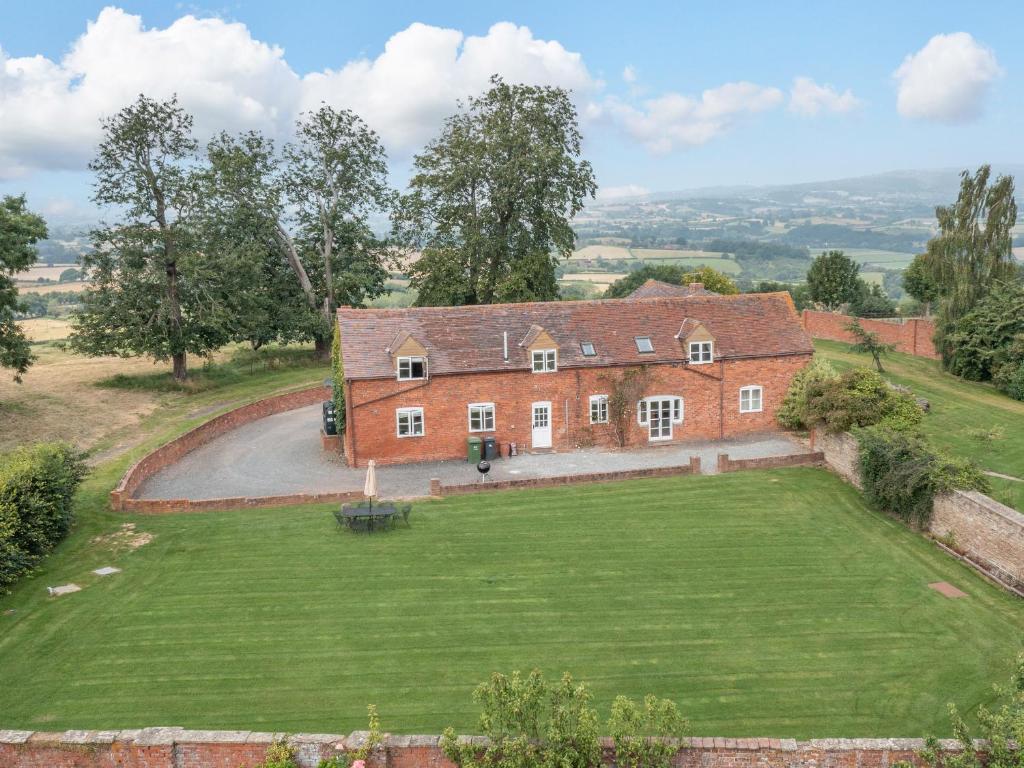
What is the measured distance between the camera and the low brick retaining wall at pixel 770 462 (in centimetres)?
2772

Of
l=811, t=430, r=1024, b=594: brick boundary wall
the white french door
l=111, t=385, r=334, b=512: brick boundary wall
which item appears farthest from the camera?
the white french door

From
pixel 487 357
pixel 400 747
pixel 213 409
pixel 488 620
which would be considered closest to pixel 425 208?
pixel 213 409

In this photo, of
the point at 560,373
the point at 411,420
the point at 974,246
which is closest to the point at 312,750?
the point at 411,420

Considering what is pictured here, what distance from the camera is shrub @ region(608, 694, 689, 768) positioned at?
37.2ft

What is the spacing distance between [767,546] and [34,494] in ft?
Answer: 64.3

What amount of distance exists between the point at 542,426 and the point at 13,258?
79.5 feet

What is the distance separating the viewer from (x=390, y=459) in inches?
1206

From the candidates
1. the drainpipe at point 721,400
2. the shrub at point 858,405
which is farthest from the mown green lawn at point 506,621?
the drainpipe at point 721,400

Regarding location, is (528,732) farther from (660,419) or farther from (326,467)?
(660,419)

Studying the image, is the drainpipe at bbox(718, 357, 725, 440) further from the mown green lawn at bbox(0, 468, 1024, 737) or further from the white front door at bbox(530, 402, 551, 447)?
the mown green lawn at bbox(0, 468, 1024, 737)

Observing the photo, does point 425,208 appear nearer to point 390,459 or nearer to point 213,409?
point 213,409

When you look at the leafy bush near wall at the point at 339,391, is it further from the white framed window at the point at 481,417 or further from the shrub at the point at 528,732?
the shrub at the point at 528,732

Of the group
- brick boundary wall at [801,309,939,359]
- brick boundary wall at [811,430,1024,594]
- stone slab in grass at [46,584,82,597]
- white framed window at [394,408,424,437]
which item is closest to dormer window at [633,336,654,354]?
white framed window at [394,408,424,437]

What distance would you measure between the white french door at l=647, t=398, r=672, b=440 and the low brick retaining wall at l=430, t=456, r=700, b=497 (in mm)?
5081
